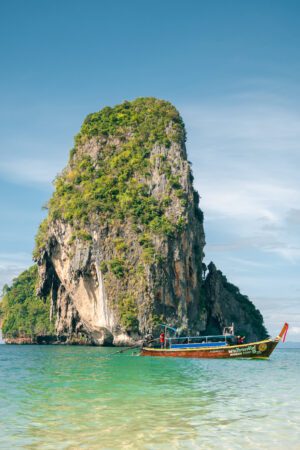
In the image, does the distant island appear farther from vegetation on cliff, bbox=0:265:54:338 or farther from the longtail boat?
the longtail boat

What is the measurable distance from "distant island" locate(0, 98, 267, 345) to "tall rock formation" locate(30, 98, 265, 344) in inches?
3.8

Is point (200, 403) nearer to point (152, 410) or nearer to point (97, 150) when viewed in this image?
point (152, 410)

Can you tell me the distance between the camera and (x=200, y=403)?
11305mm

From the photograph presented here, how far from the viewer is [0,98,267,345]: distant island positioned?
150 ft

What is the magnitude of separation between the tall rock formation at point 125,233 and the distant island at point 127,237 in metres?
0.10

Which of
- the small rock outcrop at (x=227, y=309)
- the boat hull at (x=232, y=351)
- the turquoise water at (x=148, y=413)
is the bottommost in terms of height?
the turquoise water at (x=148, y=413)

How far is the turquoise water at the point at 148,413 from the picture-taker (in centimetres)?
775

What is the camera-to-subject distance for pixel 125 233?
48375 mm

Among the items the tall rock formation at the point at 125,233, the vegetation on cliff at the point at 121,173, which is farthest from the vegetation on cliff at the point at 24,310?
the vegetation on cliff at the point at 121,173

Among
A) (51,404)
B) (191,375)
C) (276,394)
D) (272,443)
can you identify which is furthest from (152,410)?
(191,375)

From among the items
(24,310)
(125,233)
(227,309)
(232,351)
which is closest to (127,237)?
(125,233)

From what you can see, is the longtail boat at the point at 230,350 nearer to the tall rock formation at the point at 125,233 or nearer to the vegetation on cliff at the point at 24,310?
the tall rock formation at the point at 125,233

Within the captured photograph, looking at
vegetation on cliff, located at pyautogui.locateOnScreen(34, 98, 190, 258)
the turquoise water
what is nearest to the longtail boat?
the turquoise water

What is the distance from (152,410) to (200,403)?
148 cm
